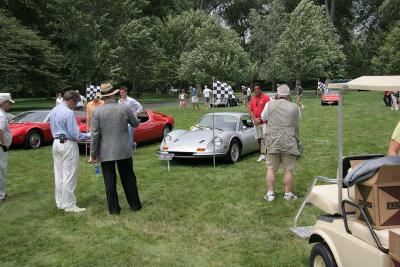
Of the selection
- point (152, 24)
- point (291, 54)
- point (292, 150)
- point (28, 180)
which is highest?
point (152, 24)

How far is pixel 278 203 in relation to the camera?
282 inches

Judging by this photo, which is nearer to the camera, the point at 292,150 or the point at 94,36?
the point at 292,150

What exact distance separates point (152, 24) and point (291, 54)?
47.7ft

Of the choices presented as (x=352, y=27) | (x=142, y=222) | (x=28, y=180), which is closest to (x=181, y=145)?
(x=28, y=180)

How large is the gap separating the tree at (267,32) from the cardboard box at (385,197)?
5143 centimetres

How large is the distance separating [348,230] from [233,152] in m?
6.92

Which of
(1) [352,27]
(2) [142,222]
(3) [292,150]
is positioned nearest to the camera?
(2) [142,222]

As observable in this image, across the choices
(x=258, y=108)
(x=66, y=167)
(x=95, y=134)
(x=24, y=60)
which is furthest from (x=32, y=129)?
(x=24, y=60)

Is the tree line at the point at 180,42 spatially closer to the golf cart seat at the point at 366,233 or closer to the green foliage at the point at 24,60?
the green foliage at the point at 24,60

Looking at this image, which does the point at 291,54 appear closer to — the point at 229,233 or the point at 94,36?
the point at 94,36

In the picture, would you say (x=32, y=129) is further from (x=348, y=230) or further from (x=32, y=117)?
(x=348, y=230)

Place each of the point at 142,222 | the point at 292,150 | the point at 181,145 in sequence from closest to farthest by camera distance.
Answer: the point at 142,222 < the point at 292,150 < the point at 181,145

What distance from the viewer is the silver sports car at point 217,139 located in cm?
1020

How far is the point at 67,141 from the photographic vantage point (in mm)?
6895
